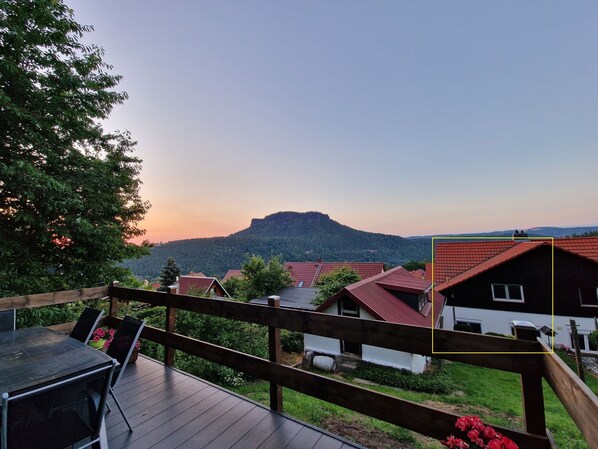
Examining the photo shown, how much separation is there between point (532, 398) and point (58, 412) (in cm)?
227

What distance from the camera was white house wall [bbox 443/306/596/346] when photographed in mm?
13453

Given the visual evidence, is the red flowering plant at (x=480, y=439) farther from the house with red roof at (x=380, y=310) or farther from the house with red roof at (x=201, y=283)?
the house with red roof at (x=201, y=283)

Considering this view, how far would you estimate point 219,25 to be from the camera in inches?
246

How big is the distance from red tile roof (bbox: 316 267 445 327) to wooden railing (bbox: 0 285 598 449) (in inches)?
379

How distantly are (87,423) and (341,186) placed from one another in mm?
15106

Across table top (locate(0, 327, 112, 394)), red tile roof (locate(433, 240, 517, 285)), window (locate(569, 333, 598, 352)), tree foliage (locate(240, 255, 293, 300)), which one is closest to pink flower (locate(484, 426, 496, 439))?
table top (locate(0, 327, 112, 394))

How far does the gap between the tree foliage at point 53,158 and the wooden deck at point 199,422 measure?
4.08 metres

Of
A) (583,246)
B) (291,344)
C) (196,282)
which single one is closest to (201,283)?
(196,282)

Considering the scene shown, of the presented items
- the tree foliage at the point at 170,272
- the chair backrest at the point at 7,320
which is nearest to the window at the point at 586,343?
the chair backrest at the point at 7,320

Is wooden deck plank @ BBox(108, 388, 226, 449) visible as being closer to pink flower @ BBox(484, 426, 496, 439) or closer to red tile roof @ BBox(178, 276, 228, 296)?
pink flower @ BBox(484, 426, 496, 439)

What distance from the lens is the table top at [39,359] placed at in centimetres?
140

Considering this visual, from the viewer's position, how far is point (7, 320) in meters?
2.44

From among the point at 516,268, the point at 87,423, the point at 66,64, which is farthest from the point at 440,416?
the point at 516,268

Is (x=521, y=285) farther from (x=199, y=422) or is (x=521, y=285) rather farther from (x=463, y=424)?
(x=199, y=422)
